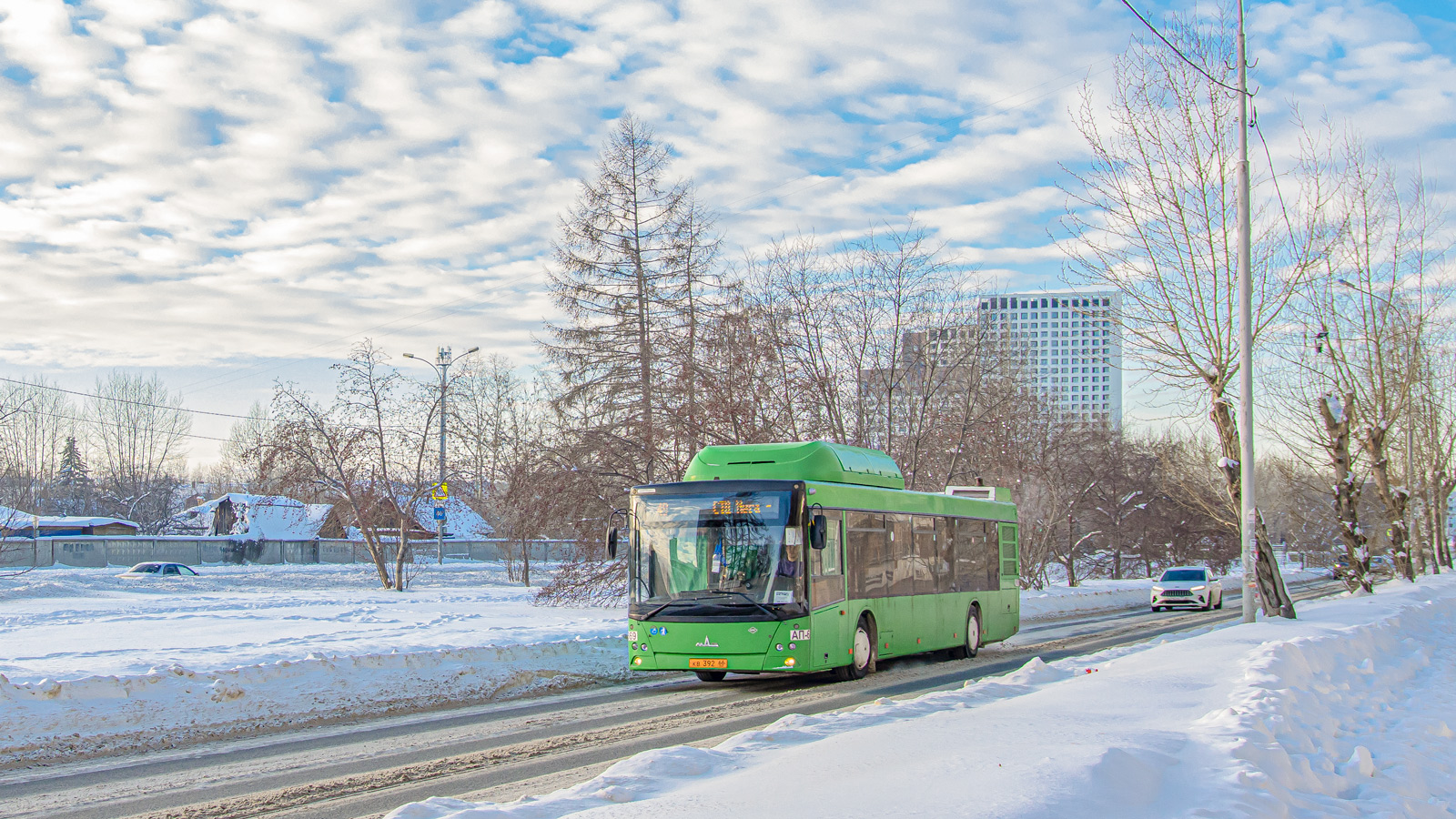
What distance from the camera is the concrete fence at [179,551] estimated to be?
160ft

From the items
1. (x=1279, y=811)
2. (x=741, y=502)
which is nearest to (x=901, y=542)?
(x=741, y=502)

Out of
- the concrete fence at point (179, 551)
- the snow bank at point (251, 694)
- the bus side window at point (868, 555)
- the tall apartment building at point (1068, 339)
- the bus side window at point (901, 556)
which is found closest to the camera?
the snow bank at point (251, 694)

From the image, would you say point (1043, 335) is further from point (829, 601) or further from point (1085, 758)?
point (1085, 758)

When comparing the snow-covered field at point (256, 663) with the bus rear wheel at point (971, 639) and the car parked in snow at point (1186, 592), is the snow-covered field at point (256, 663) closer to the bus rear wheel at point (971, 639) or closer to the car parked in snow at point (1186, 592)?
the bus rear wheel at point (971, 639)

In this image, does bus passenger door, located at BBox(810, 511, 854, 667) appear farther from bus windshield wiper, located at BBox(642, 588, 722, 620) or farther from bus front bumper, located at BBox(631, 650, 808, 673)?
bus windshield wiper, located at BBox(642, 588, 722, 620)

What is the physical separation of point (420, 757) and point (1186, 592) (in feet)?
102

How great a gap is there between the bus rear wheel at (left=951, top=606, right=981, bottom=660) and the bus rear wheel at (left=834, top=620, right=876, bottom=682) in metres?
3.74

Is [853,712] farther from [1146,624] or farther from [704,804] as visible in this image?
[1146,624]

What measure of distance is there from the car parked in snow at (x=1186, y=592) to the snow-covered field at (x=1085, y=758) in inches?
920

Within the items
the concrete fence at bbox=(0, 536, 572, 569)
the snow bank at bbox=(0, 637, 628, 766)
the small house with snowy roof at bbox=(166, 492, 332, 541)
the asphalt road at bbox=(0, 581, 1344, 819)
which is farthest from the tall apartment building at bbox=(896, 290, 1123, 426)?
the small house with snowy roof at bbox=(166, 492, 332, 541)

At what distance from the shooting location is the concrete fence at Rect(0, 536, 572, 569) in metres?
48.7

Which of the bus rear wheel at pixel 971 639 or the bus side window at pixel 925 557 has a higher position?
the bus side window at pixel 925 557

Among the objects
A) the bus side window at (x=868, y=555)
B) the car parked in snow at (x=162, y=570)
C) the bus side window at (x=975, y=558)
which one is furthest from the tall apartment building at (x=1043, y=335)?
the car parked in snow at (x=162, y=570)

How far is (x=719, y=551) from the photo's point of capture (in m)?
13.7
